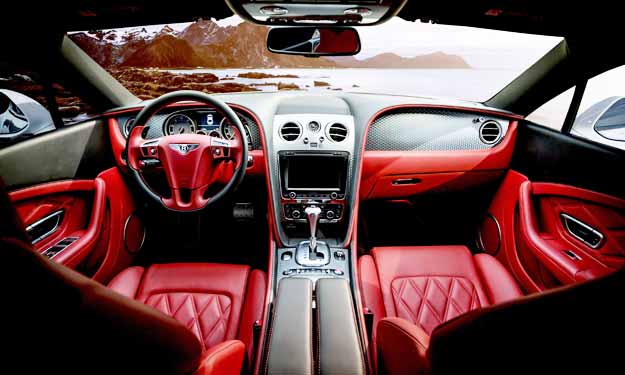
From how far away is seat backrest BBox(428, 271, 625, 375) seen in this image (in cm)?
55

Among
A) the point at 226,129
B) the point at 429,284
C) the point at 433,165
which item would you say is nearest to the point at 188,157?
the point at 226,129

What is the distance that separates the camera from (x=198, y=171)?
211cm

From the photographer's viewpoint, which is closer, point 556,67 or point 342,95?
point 556,67

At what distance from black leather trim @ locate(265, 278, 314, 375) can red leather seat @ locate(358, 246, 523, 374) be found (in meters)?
0.45

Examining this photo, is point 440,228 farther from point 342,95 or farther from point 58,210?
point 58,210

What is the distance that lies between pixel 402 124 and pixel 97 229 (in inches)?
84.1

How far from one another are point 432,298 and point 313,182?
109cm

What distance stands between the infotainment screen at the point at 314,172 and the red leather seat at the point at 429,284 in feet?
1.87

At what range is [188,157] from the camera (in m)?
2.11

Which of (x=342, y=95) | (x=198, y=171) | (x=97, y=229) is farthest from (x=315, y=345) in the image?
(x=342, y=95)

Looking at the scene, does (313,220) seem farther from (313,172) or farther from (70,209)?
(70,209)

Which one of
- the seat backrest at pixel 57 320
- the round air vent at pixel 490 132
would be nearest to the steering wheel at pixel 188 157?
the seat backrest at pixel 57 320

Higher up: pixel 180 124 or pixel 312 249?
pixel 180 124

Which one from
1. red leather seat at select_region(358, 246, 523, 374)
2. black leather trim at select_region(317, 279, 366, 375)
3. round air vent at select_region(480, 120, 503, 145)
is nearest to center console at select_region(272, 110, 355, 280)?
red leather seat at select_region(358, 246, 523, 374)
